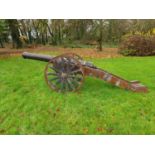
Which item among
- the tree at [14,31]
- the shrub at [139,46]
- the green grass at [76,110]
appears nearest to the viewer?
the green grass at [76,110]

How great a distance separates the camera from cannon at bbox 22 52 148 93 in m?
4.80

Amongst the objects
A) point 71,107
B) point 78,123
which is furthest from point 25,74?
point 78,123

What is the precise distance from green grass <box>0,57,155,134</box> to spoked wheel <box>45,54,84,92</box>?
10.6 inches

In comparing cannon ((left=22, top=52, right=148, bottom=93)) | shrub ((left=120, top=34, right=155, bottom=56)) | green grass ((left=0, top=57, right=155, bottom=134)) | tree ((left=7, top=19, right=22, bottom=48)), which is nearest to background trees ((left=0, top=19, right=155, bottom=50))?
tree ((left=7, top=19, right=22, bottom=48))

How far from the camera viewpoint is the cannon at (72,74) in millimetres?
4805

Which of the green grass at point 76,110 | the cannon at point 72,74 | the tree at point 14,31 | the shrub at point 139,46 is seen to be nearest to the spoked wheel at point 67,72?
the cannon at point 72,74

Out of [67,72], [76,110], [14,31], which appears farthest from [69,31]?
[76,110]

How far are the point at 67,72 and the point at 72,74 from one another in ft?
0.50

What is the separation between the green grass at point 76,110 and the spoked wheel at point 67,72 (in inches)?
10.6

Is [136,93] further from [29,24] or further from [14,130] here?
[29,24]

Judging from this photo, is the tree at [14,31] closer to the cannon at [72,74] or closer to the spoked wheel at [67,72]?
the cannon at [72,74]

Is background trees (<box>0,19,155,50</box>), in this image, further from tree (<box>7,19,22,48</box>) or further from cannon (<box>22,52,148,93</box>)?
cannon (<box>22,52,148,93</box>)

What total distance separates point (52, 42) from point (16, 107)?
773 inches

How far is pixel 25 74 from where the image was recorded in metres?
7.18
